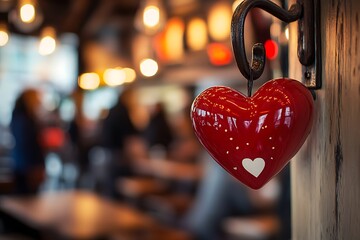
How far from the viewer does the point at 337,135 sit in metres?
0.61

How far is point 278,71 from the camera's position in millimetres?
1738

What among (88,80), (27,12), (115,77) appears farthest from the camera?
(88,80)

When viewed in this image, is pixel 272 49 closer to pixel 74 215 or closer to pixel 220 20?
pixel 74 215

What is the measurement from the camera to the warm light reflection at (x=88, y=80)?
791 centimetres

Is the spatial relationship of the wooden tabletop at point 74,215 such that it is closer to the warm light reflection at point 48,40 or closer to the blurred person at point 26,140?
the blurred person at point 26,140

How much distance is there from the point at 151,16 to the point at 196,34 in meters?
2.98

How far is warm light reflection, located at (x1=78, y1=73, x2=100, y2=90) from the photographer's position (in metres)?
7.91

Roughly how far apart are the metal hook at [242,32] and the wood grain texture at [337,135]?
0.06m

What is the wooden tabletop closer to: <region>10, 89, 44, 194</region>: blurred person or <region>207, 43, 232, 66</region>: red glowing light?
<region>10, 89, 44, 194</region>: blurred person

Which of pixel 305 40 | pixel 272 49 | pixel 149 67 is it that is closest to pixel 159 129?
pixel 149 67

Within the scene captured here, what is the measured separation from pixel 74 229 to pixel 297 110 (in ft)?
9.23

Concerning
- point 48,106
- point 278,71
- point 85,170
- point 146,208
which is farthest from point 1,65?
point 278,71

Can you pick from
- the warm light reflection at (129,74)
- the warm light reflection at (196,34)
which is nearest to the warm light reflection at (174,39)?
the warm light reflection at (196,34)

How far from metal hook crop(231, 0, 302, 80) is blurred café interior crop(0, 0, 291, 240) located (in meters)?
0.93
